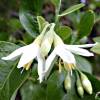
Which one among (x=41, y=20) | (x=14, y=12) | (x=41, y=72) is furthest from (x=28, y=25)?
(x=14, y=12)

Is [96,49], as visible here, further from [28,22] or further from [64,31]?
[28,22]

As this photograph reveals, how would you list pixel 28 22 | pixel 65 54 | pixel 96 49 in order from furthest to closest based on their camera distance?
pixel 28 22, pixel 96 49, pixel 65 54

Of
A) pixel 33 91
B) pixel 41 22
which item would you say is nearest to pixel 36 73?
pixel 33 91

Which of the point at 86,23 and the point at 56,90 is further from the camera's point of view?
the point at 86,23

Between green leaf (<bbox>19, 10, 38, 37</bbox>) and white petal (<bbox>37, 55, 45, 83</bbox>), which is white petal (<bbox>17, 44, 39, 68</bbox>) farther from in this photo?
green leaf (<bbox>19, 10, 38, 37</bbox>)

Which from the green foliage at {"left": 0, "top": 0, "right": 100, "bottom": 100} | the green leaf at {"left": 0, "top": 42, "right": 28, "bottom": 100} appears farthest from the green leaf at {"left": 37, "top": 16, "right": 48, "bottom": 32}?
the green leaf at {"left": 0, "top": 42, "right": 28, "bottom": 100}

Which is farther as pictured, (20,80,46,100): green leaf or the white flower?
(20,80,46,100): green leaf
